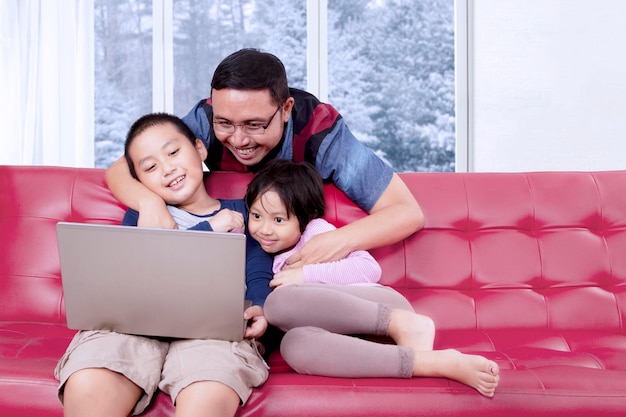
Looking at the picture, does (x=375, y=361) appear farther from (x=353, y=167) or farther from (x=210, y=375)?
(x=353, y=167)

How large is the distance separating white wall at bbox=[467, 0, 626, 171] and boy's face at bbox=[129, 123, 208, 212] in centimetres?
308

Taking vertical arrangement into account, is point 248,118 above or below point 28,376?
above

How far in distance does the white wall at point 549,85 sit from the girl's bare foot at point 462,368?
332 centimetres

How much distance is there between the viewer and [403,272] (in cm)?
186

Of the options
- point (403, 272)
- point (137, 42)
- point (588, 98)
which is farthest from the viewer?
→ point (137, 42)

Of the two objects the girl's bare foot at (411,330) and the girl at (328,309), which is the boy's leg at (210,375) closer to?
the girl at (328,309)

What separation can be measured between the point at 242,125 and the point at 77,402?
2.77ft

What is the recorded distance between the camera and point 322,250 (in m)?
1.67

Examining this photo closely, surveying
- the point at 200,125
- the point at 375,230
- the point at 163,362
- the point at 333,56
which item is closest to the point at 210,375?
the point at 163,362

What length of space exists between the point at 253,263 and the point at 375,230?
0.32m

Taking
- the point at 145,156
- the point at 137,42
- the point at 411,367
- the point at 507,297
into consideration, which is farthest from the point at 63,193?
the point at 137,42

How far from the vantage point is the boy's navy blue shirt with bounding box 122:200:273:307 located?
164cm

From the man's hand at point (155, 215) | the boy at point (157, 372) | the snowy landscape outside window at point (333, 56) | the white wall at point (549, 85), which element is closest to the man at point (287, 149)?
the man's hand at point (155, 215)

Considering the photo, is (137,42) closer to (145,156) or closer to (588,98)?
(588,98)
